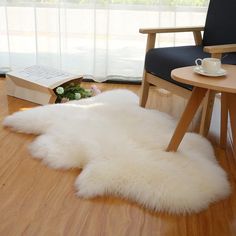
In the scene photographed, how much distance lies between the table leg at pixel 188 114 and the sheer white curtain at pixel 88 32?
49.7 inches

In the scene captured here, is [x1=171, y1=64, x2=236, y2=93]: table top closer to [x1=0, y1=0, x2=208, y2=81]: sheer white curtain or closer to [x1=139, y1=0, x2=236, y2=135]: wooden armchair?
[x1=139, y1=0, x2=236, y2=135]: wooden armchair

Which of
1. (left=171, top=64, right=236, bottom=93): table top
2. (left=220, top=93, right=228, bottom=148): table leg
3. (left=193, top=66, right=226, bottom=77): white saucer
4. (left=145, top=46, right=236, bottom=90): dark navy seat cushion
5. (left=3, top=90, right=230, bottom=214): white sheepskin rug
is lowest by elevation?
(left=3, top=90, right=230, bottom=214): white sheepskin rug

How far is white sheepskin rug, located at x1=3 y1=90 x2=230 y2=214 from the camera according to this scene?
1.31 m

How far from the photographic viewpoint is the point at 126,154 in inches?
60.7

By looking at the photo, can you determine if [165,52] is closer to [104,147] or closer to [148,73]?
[148,73]

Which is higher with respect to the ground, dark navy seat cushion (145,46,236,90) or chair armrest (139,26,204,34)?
chair armrest (139,26,204,34)

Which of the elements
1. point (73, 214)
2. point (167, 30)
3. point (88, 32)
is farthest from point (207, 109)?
point (88, 32)

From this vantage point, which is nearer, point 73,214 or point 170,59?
point 73,214

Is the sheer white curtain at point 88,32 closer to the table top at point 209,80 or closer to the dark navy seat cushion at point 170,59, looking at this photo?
the dark navy seat cushion at point 170,59

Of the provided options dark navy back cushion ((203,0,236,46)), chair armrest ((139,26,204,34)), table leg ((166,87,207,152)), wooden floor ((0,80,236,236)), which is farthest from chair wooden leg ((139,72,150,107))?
wooden floor ((0,80,236,236))

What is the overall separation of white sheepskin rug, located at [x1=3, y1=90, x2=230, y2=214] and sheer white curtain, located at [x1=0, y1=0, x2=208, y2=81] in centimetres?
70

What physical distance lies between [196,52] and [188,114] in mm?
618

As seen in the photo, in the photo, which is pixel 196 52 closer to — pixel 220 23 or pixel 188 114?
pixel 220 23

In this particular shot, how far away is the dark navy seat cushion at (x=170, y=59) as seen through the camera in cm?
178
